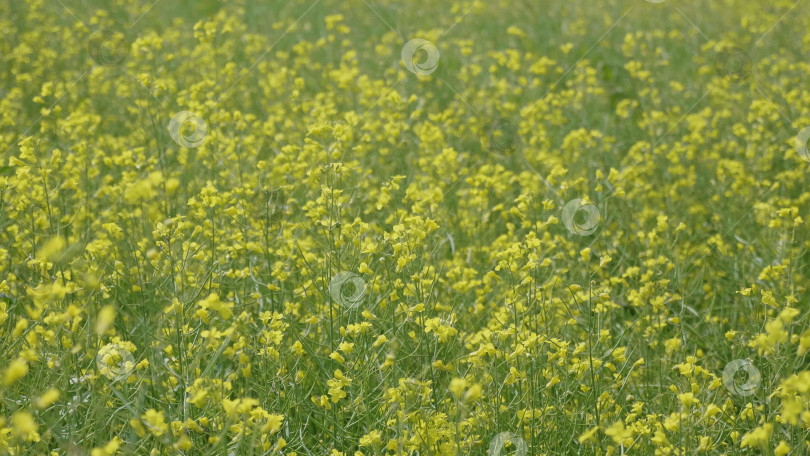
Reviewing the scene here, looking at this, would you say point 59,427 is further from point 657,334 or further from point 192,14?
point 192,14

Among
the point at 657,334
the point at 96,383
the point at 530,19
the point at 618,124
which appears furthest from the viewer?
the point at 530,19

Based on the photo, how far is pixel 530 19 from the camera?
7.18 metres

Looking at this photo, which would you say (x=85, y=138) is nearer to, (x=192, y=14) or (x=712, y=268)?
(x=712, y=268)

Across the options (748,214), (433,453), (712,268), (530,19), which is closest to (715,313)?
(712,268)

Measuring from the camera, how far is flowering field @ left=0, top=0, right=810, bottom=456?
6.62 feet

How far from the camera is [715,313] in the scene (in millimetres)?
3160

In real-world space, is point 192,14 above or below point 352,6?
below

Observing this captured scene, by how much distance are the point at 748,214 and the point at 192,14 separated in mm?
5431

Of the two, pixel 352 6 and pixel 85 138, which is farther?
pixel 352 6

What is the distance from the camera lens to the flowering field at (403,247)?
2.02 m

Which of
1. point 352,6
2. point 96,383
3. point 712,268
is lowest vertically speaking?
point 96,383

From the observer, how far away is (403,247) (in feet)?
7.64

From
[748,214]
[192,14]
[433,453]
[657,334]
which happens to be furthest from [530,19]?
[433,453]

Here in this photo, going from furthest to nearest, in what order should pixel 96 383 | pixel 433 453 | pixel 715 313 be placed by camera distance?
pixel 715 313
pixel 96 383
pixel 433 453
